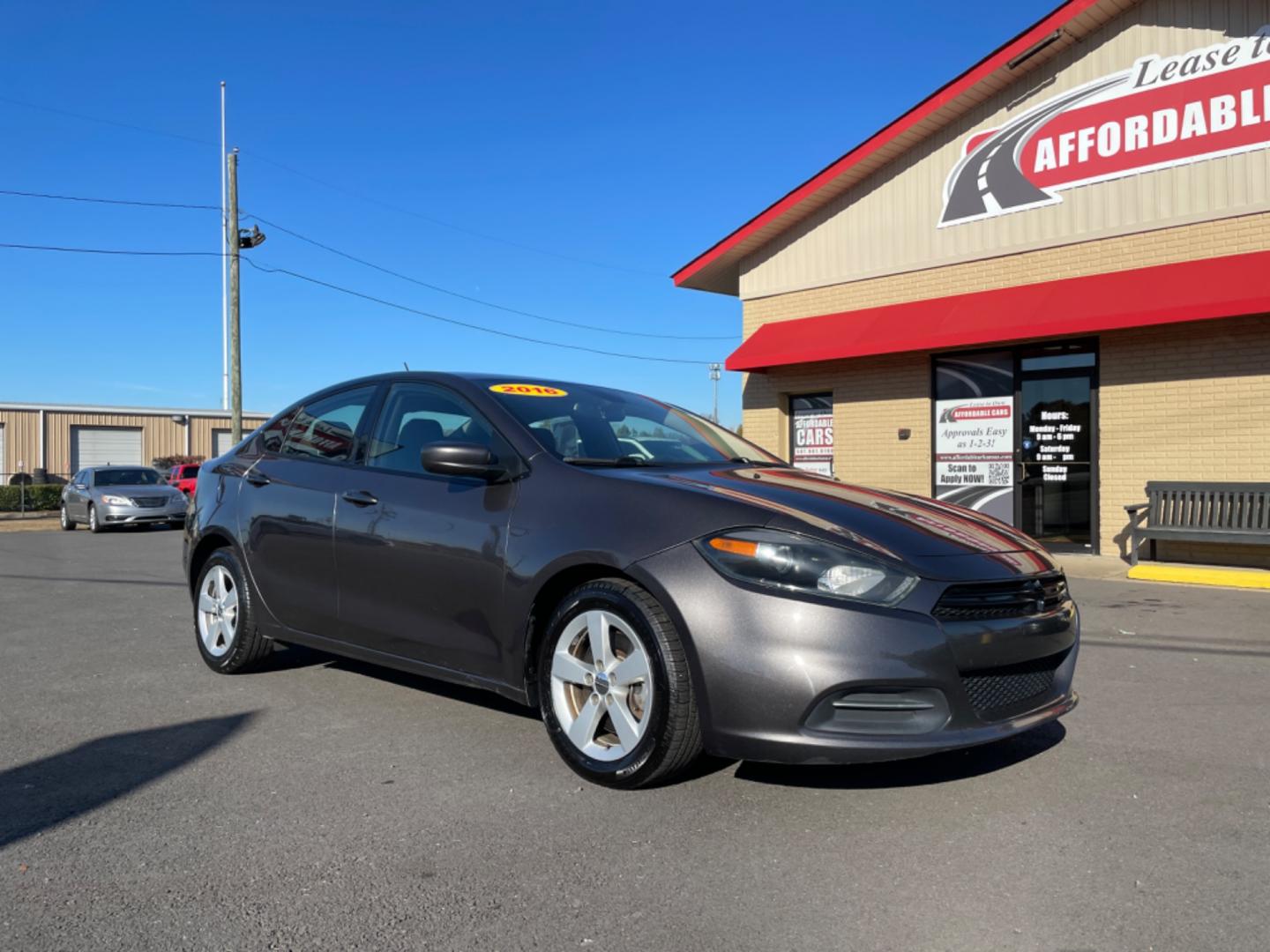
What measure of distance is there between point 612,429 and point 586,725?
4.71 feet

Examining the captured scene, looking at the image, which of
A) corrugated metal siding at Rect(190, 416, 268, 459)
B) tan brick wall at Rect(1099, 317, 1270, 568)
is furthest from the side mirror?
corrugated metal siding at Rect(190, 416, 268, 459)

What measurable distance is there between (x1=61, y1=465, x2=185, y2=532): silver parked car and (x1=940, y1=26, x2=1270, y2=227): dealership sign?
15618mm

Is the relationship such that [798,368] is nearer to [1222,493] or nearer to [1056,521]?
[1056,521]

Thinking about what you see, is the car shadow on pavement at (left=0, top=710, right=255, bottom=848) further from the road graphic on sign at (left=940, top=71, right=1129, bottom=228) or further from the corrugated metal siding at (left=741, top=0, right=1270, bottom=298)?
the road graphic on sign at (left=940, top=71, right=1129, bottom=228)

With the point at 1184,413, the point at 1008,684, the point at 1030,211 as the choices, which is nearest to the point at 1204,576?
the point at 1184,413

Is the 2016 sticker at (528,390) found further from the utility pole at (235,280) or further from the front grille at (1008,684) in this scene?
the utility pole at (235,280)

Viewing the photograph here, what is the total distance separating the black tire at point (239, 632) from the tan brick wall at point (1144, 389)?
392 inches

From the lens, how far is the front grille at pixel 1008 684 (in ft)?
10.6

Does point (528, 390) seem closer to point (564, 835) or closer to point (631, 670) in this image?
point (631, 670)

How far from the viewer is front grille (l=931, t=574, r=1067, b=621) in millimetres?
3221

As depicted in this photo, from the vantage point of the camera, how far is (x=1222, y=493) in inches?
431

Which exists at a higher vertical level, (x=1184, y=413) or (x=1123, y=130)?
(x=1123, y=130)

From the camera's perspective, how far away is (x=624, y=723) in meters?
3.47

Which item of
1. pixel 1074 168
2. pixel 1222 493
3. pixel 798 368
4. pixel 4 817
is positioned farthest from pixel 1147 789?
pixel 798 368
